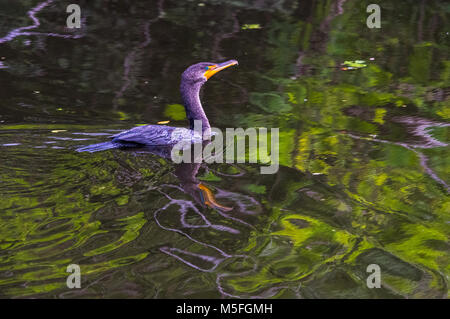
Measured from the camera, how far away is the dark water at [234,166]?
465 cm

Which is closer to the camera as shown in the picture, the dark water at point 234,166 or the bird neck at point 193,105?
the dark water at point 234,166

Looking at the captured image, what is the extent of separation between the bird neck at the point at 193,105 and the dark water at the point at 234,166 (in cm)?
33

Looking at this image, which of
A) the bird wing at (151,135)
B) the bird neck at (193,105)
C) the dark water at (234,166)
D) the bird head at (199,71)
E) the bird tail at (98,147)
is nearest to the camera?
the dark water at (234,166)

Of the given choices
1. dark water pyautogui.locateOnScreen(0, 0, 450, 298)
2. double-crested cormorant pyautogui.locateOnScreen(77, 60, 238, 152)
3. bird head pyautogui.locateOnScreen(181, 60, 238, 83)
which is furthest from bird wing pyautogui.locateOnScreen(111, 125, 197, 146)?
bird head pyautogui.locateOnScreen(181, 60, 238, 83)

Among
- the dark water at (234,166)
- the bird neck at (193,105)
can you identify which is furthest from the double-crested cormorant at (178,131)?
the dark water at (234,166)

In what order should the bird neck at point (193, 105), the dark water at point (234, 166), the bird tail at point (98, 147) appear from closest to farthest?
the dark water at point (234, 166) → the bird tail at point (98, 147) → the bird neck at point (193, 105)

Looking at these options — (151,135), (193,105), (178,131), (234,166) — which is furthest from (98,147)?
(234,166)

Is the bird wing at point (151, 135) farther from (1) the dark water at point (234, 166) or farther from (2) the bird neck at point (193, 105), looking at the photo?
(2) the bird neck at point (193, 105)

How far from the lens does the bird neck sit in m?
7.50

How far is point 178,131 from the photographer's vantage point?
23.6ft

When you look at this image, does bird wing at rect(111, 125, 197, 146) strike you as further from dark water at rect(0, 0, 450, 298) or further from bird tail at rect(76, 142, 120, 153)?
dark water at rect(0, 0, 450, 298)

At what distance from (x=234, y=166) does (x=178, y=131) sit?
1.01 meters

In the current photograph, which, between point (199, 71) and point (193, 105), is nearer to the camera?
point (193, 105)

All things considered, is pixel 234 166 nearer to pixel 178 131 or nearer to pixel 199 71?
pixel 178 131
